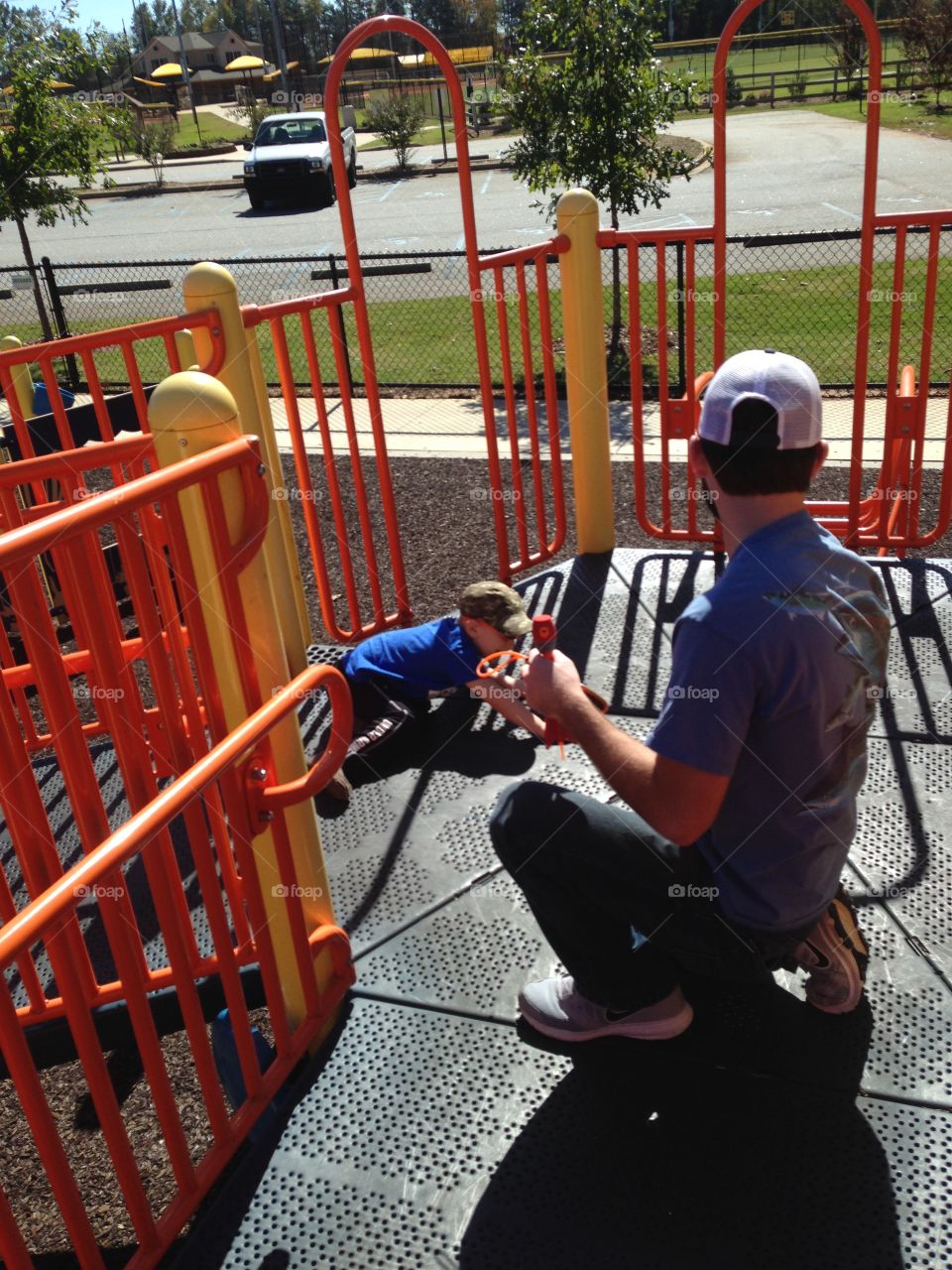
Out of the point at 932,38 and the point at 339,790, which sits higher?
the point at 932,38

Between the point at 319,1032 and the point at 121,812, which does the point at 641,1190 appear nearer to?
the point at 319,1032

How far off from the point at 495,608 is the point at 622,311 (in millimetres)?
8936

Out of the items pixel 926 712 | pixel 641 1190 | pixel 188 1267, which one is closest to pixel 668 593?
pixel 926 712

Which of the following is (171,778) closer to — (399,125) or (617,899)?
(617,899)

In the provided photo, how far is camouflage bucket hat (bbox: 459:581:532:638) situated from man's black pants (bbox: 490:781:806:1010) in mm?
1544

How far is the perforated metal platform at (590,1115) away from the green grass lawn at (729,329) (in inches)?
271

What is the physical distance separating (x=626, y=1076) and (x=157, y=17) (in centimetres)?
13503

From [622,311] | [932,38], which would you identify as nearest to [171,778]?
[622,311]

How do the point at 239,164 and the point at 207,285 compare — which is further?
the point at 239,164

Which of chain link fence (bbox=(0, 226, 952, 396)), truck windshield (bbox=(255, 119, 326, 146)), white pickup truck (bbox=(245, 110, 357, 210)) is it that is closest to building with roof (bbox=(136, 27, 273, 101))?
truck windshield (bbox=(255, 119, 326, 146))

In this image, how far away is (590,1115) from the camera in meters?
2.32

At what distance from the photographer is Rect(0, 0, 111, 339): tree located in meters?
10.7

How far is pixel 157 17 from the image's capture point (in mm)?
114938

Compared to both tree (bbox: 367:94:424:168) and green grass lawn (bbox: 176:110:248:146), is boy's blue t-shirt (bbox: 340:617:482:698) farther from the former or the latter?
green grass lawn (bbox: 176:110:248:146)
